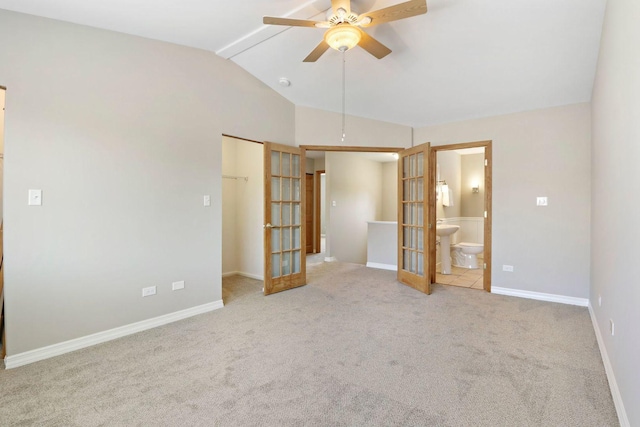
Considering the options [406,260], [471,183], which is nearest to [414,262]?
[406,260]

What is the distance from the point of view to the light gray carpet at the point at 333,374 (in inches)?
68.5

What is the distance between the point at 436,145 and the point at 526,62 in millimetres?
1688

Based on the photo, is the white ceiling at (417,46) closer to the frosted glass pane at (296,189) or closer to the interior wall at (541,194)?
the interior wall at (541,194)

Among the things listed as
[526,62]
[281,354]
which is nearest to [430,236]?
[526,62]

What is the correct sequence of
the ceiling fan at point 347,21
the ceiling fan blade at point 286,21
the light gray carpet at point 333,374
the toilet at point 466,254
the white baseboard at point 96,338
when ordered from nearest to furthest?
the light gray carpet at point 333,374 → the ceiling fan at point 347,21 → the ceiling fan blade at point 286,21 → the white baseboard at point 96,338 → the toilet at point 466,254

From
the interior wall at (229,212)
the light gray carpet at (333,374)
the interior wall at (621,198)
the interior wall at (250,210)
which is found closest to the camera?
the interior wall at (621,198)

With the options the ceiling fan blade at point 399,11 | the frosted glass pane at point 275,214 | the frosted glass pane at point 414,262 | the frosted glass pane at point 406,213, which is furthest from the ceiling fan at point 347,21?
the frosted glass pane at point 414,262

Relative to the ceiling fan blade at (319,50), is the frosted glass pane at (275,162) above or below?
below

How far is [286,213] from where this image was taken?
440 centimetres

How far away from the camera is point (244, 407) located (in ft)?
5.92

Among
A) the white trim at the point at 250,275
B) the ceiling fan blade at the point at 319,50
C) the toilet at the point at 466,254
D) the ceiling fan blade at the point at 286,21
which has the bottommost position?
the white trim at the point at 250,275

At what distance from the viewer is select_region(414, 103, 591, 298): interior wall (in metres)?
3.62

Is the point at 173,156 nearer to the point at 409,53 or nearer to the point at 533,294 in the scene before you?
the point at 409,53

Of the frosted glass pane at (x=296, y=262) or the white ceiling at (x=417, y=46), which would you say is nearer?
the white ceiling at (x=417, y=46)
